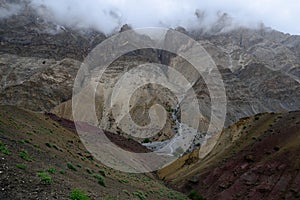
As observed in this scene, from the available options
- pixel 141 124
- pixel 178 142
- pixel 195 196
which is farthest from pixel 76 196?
pixel 141 124

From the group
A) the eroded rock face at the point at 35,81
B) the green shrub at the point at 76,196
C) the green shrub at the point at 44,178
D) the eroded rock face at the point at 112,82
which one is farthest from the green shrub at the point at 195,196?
the eroded rock face at the point at 35,81

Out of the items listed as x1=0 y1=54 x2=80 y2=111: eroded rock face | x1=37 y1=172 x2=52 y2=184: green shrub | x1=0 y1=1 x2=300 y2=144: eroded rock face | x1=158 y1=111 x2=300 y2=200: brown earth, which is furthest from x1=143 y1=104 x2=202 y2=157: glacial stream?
x1=37 y1=172 x2=52 y2=184: green shrub

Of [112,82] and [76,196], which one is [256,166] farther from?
[112,82]

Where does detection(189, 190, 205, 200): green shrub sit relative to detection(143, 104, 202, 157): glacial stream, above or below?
above

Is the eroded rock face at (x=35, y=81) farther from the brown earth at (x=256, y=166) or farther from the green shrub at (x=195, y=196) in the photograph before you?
the green shrub at (x=195, y=196)

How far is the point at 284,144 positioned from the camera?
106ft

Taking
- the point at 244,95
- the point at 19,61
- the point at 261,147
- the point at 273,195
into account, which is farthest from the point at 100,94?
the point at 273,195

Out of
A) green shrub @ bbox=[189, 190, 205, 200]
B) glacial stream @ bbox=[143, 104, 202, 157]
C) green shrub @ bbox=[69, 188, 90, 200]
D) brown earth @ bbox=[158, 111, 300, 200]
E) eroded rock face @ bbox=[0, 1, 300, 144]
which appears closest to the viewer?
green shrub @ bbox=[69, 188, 90, 200]

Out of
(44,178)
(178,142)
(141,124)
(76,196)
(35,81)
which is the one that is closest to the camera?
(76,196)

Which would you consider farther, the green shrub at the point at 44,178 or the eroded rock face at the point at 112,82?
the eroded rock face at the point at 112,82

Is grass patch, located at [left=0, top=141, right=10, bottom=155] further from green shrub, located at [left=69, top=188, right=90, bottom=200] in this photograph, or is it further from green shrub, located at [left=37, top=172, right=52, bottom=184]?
green shrub, located at [left=69, top=188, right=90, bottom=200]

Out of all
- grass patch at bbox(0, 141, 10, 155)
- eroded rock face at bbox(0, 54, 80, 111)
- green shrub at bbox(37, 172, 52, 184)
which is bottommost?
eroded rock face at bbox(0, 54, 80, 111)

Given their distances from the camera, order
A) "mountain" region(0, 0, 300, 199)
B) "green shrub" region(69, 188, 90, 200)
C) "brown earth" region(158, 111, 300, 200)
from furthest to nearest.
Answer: "brown earth" region(158, 111, 300, 200), "mountain" region(0, 0, 300, 199), "green shrub" region(69, 188, 90, 200)

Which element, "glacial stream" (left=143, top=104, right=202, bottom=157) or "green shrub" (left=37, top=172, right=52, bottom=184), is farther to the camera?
"glacial stream" (left=143, top=104, right=202, bottom=157)
